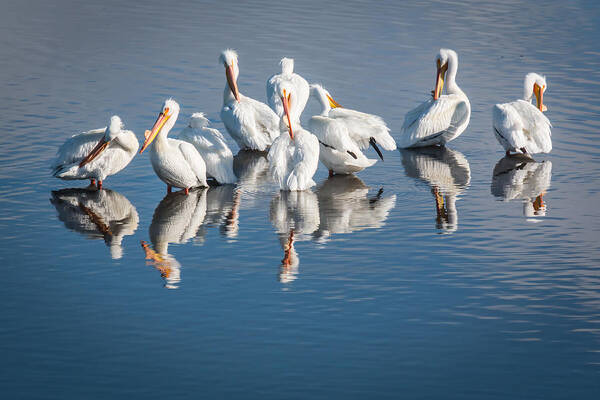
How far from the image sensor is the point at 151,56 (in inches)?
642

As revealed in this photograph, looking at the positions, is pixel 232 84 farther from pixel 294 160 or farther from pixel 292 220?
pixel 292 220

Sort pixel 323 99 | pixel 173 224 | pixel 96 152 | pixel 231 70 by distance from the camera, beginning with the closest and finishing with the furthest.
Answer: pixel 173 224, pixel 96 152, pixel 323 99, pixel 231 70

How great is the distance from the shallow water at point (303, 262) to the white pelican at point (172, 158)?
0.21 metres

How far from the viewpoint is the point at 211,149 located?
9.86 metres

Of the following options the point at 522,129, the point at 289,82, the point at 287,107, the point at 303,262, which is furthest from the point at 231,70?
the point at 303,262

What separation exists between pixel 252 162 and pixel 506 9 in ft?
41.3

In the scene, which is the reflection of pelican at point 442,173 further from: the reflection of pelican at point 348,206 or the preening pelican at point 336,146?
the preening pelican at point 336,146

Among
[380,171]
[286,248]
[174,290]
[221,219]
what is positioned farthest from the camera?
[380,171]

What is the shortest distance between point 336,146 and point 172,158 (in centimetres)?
187

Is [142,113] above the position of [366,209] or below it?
above

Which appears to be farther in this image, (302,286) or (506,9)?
(506,9)

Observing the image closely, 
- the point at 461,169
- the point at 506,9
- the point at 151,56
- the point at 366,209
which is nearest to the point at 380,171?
the point at 461,169

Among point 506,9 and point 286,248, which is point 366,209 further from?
point 506,9

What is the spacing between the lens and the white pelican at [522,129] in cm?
1099
